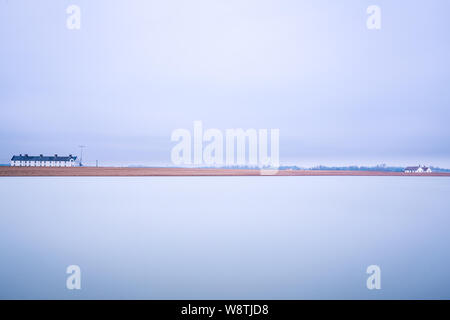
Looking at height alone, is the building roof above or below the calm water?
above

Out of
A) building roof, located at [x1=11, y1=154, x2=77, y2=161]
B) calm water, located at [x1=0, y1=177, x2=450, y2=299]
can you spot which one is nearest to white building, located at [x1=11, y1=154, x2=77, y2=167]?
building roof, located at [x1=11, y1=154, x2=77, y2=161]

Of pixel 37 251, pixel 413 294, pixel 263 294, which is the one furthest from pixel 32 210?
pixel 413 294

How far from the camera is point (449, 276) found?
5.97m

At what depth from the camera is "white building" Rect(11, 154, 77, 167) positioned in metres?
64.9

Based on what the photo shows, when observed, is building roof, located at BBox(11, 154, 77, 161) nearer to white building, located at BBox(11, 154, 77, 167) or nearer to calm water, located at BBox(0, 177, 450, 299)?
white building, located at BBox(11, 154, 77, 167)

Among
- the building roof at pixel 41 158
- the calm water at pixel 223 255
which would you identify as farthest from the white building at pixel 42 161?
the calm water at pixel 223 255

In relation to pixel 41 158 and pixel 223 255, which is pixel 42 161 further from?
pixel 223 255

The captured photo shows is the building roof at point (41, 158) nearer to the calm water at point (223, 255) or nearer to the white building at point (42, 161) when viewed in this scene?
the white building at point (42, 161)

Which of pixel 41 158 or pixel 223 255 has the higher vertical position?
pixel 41 158

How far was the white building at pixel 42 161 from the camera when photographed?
64.9 m

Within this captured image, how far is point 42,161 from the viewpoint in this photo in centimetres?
6612

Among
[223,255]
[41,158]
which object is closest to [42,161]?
[41,158]
